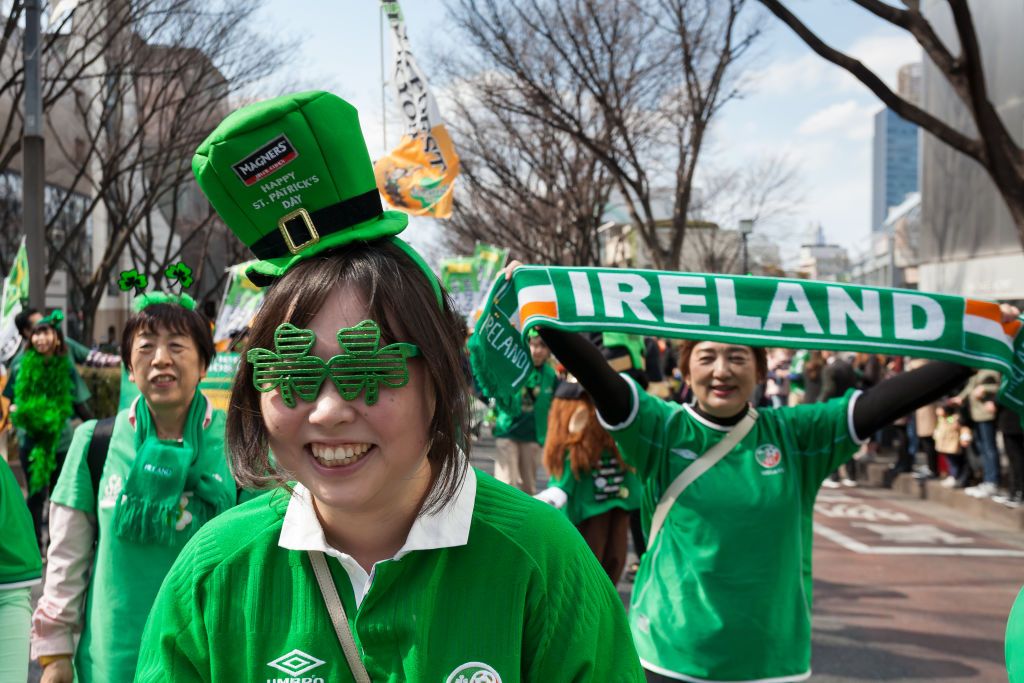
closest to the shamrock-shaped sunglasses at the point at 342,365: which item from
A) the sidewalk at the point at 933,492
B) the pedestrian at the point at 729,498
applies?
the pedestrian at the point at 729,498

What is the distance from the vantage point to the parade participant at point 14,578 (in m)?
Result: 2.49

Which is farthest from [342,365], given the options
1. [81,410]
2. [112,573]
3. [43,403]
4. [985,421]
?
[985,421]

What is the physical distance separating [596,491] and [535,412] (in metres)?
2.29

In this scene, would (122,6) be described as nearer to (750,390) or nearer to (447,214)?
(447,214)

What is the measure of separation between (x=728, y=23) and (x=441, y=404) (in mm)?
13908

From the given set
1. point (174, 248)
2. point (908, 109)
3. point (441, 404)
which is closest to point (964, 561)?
point (908, 109)

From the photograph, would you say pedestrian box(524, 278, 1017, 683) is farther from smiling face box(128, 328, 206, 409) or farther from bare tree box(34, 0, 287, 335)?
bare tree box(34, 0, 287, 335)

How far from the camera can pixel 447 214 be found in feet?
38.3

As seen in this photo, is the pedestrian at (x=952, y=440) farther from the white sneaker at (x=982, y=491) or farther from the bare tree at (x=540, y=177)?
the bare tree at (x=540, y=177)

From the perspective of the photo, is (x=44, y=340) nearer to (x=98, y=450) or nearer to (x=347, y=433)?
(x=98, y=450)

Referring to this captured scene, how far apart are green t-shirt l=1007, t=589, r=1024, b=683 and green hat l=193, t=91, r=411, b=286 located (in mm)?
1193

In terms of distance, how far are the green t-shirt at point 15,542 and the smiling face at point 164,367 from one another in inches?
26.1

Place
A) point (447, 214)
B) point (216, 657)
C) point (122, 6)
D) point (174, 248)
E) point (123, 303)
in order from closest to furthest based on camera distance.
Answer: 1. point (216, 657)
2. point (447, 214)
3. point (122, 6)
4. point (123, 303)
5. point (174, 248)

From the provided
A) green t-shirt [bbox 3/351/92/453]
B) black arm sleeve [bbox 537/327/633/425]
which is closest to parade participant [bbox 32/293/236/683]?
black arm sleeve [bbox 537/327/633/425]
